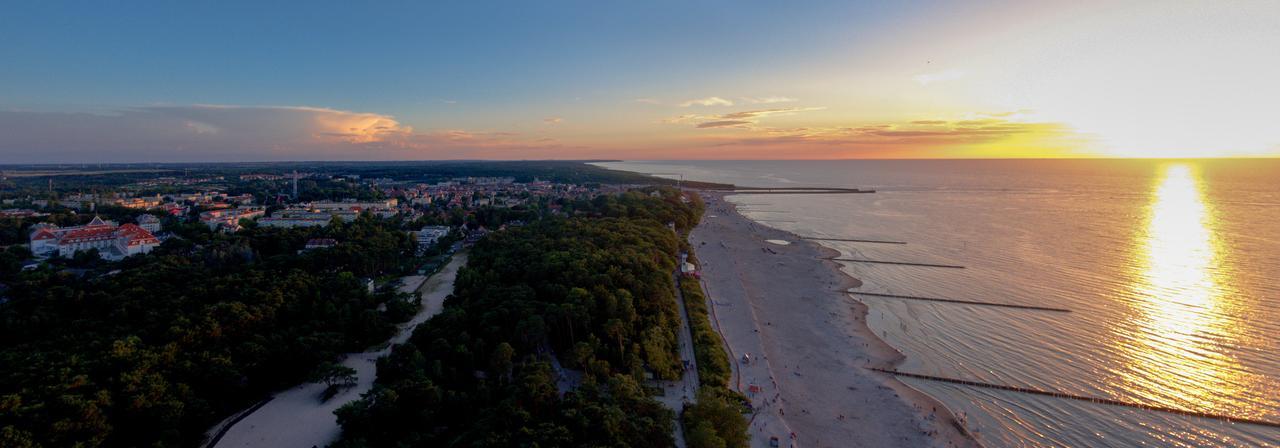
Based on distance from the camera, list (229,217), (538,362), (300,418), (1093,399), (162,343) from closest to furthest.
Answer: (300,418) < (538,362) < (1093,399) < (162,343) < (229,217)

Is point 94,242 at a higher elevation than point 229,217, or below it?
below

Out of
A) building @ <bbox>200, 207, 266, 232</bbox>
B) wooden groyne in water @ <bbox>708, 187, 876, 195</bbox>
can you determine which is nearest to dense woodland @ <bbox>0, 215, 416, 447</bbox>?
building @ <bbox>200, 207, 266, 232</bbox>

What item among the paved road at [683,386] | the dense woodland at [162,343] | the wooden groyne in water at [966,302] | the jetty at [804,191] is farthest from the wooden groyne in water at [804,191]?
the dense woodland at [162,343]

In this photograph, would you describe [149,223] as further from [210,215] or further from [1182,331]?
[1182,331]

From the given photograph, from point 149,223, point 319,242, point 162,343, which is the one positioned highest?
point 149,223

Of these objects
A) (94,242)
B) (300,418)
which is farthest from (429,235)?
(300,418)
